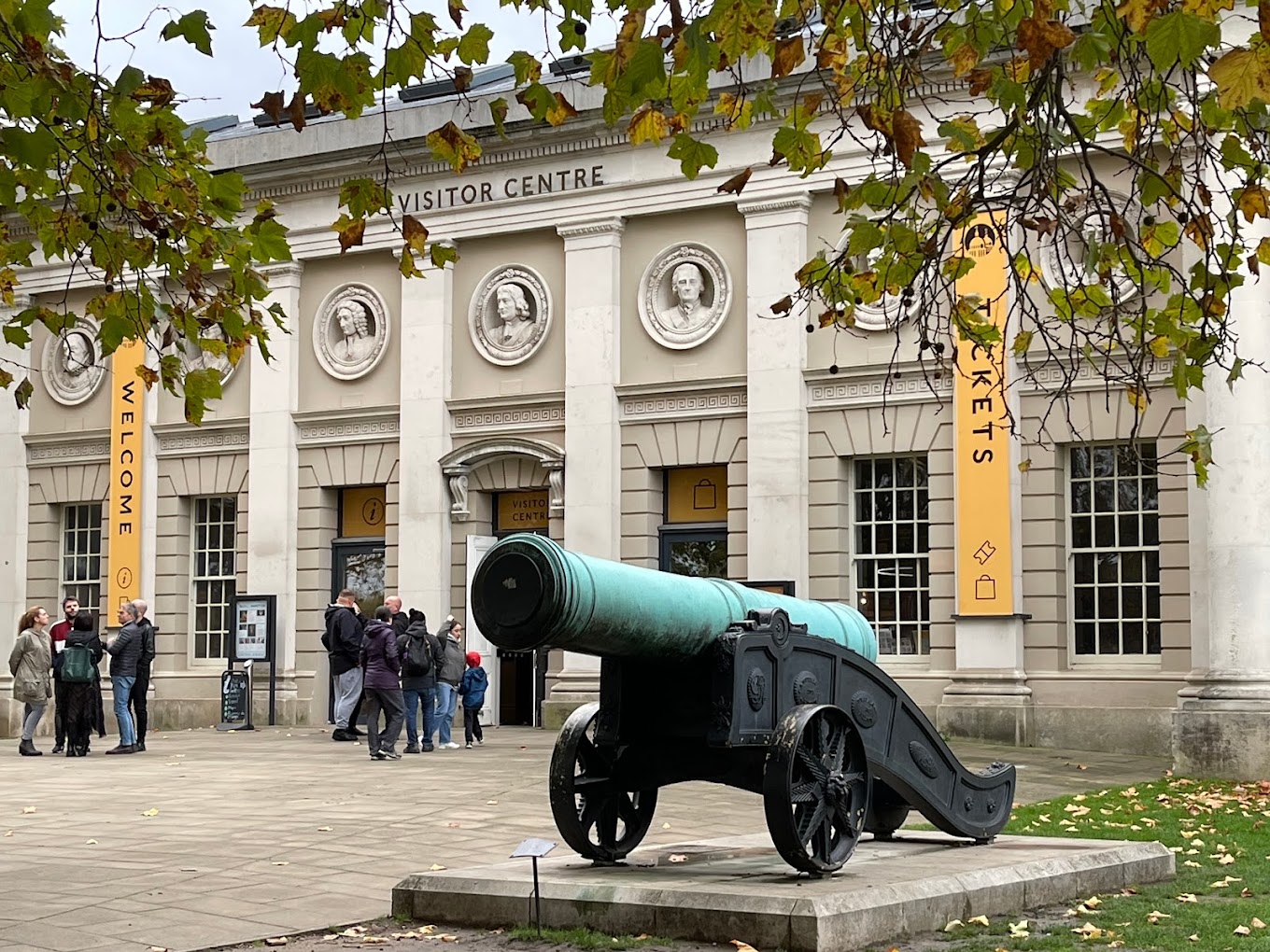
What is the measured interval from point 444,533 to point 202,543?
4909mm

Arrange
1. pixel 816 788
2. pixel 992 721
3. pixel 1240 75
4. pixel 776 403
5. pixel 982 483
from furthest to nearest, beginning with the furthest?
pixel 776 403
pixel 982 483
pixel 992 721
pixel 816 788
pixel 1240 75

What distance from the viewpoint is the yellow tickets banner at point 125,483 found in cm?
2869

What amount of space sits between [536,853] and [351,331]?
19.6m

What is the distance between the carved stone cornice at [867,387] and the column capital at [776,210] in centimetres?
193

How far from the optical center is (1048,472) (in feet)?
71.5

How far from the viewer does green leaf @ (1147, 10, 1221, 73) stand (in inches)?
279

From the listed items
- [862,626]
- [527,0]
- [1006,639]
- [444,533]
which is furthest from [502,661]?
[527,0]

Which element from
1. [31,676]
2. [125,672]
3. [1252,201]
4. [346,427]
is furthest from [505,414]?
[1252,201]

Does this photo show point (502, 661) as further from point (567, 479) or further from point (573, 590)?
point (573, 590)

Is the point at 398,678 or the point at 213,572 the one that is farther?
the point at 213,572

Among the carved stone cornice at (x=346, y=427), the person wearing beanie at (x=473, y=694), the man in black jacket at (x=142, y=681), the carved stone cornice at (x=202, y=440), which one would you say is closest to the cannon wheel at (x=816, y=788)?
the person wearing beanie at (x=473, y=694)

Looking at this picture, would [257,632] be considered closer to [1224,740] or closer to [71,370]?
[71,370]

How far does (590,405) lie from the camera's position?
24.9 metres

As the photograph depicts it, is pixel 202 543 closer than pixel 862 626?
No
